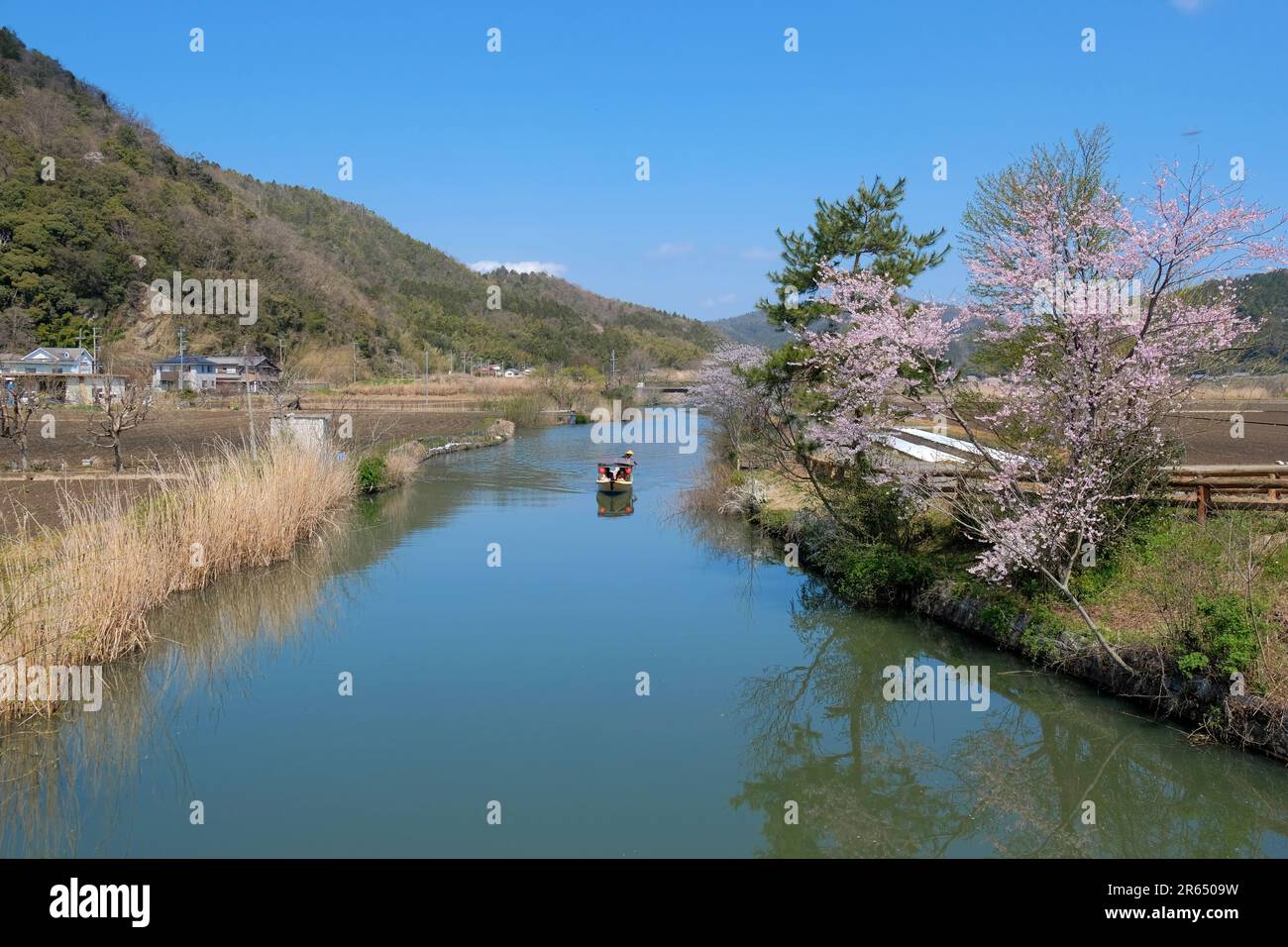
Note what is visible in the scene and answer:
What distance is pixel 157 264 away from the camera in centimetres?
5256

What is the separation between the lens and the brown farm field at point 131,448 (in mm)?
13719

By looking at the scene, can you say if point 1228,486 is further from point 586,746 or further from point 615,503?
point 615,503

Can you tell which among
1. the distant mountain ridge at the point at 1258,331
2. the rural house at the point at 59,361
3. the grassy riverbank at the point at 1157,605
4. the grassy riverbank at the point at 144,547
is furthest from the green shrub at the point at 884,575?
the rural house at the point at 59,361

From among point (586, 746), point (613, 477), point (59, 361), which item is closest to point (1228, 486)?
point (586, 746)

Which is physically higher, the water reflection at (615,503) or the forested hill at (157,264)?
the forested hill at (157,264)

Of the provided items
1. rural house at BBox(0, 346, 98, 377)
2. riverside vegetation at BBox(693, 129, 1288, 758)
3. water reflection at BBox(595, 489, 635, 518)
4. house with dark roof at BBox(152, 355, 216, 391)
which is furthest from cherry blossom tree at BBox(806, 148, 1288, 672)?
house with dark roof at BBox(152, 355, 216, 391)

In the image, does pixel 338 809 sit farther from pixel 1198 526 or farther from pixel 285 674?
pixel 1198 526

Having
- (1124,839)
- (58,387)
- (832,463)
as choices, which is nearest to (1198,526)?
(1124,839)

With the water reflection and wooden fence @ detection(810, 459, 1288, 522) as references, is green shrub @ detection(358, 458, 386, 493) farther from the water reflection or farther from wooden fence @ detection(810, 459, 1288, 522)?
wooden fence @ detection(810, 459, 1288, 522)

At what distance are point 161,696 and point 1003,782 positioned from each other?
7.35m

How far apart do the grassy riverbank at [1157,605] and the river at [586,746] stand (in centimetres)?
28

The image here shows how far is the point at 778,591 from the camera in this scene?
13.6 metres

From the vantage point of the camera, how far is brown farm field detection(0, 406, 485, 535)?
45.0 ft

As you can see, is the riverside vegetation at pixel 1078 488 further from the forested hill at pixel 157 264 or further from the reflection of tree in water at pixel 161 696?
the forested hill at pixel 157 264
